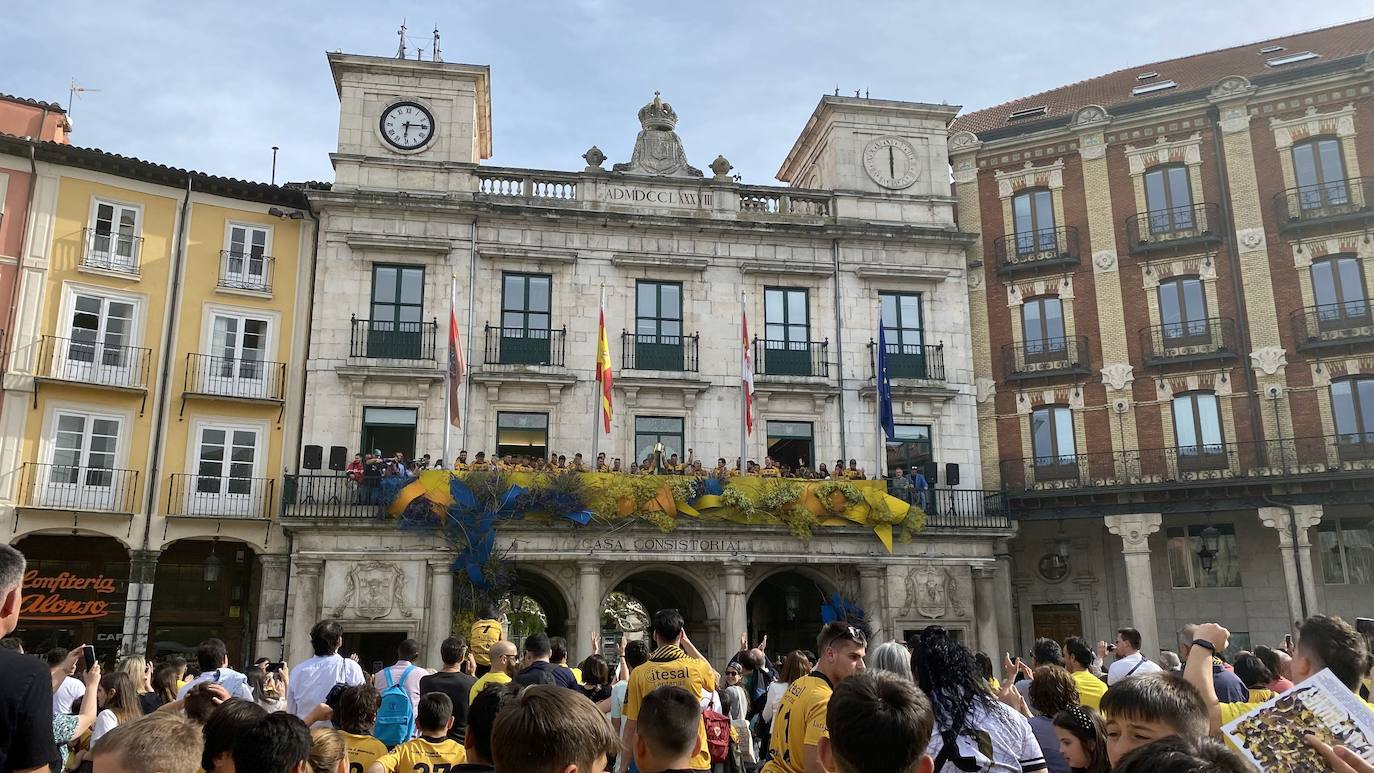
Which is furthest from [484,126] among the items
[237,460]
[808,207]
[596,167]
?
[237,460]

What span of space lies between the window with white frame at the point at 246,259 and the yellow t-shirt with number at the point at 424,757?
69.6 feet

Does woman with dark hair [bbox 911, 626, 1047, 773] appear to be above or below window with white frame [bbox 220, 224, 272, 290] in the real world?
below

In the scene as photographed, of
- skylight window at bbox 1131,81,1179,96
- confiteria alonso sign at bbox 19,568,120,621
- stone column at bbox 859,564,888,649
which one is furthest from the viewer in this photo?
skylight window at bbox 1131,81,1179,96

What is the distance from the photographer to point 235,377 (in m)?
24.3

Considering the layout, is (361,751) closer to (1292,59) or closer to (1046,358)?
(1046,358)

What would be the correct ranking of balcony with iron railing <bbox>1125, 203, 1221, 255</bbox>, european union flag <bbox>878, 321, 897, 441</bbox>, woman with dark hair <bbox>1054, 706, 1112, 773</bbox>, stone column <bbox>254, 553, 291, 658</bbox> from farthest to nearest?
1. balcony with iron railing <bbox>1125, 203, 1221, 255</bbox>
2. european union flag <bbox>878, 321, 897, 441</bbox>
3. stone column <bbox>254, 553, 291, 658</bbox>
4. woman with dark hair <bbox>1054, 706, 1112, 773</bbox>

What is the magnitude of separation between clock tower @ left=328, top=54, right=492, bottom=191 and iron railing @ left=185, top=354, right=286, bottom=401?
480cm

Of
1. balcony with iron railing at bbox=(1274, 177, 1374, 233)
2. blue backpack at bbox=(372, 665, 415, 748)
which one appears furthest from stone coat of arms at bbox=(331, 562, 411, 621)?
balcony with iron railing at bbox=(1274, 177, 1374, 233)

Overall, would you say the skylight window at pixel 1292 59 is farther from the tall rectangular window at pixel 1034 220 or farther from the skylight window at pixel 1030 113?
the tall rectangular window at pixel 1034 220

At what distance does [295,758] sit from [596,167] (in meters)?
23.9

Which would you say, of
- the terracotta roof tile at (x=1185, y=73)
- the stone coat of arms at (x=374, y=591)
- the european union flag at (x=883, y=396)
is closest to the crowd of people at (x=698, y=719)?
the stone coat of arms at (x=374, y=591)

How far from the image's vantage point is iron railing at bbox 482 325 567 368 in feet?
82.7

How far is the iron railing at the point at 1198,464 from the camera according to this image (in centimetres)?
2512

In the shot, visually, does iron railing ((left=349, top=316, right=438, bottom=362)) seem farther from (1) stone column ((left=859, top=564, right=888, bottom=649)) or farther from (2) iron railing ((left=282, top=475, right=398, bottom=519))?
(1) stone column ((left=859, top=564, right=888, bottom=649))
